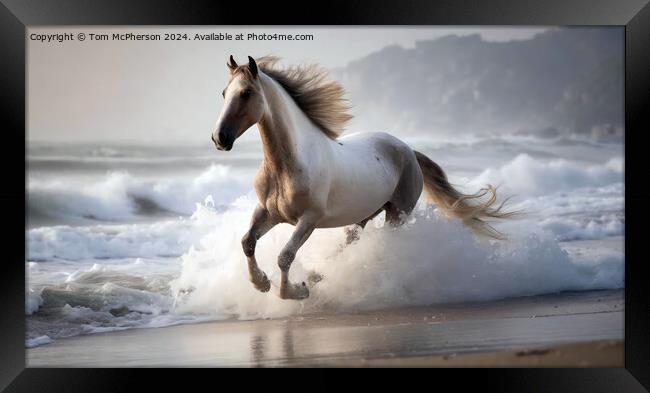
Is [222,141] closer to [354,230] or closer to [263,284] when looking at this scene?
[263,284]

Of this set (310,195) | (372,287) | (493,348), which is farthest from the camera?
(372,287)

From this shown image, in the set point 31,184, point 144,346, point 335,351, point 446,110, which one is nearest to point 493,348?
point 335,351

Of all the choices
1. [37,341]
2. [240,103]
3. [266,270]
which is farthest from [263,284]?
[37,341]

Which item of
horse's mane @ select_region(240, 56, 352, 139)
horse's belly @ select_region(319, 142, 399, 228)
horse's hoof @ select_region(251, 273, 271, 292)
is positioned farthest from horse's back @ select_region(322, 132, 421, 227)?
horse's hoof @ select_region(251, 273, 271, 292)

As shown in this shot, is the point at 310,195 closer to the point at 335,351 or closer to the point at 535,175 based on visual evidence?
the point at 335,351

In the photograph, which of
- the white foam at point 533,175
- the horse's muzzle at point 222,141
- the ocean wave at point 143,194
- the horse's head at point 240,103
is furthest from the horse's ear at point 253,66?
the white foam at point 533,175

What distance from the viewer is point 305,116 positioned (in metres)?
4.96

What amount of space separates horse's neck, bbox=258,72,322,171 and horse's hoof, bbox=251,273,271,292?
63 cm

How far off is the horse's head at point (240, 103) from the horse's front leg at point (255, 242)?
0.54 metres

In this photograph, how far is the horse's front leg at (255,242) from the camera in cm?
480

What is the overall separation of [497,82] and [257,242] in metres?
1.76

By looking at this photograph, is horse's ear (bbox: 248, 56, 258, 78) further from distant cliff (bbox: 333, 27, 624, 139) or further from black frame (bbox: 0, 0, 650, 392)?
distant cliff (bbox: 333, 27, 624, 139)

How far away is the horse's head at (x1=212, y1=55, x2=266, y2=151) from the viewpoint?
4418mm

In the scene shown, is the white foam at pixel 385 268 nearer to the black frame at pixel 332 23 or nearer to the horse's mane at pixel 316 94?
the black frame at pixel 332 23
